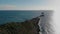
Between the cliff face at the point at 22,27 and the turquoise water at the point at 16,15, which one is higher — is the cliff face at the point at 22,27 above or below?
below

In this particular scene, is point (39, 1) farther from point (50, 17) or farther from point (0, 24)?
point (0, 24)

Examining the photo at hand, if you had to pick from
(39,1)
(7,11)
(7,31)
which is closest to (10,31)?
(7,31)

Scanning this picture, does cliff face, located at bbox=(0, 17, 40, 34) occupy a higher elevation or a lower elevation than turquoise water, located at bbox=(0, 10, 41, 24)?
lower

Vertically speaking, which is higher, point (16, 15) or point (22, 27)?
point (16, 15)
